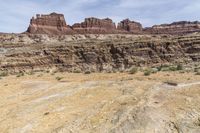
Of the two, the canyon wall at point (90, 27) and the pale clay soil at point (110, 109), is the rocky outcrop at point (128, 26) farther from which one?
the pale clay soil at point (110, 109)

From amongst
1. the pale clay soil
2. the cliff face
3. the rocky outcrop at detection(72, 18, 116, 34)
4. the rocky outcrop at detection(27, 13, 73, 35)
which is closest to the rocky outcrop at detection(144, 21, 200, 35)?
the rocky outcrop at detection(72, 18, 116, 34)

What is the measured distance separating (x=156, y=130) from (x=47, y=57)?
42.3 metres

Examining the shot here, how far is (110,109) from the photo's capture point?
1411 cm

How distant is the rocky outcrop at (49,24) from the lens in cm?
10706

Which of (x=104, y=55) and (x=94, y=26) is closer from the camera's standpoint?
(x=104, y=55)

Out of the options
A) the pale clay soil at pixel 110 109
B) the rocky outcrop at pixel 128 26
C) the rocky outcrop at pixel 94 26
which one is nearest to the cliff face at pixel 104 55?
the pale clay soil at pixel 110 109

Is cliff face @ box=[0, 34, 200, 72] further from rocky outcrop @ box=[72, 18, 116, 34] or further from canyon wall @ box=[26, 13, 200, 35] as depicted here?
rocky outcrop @ box=[72, 18, 116, 34]

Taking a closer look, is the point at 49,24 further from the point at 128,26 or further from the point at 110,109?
the point at 110,109

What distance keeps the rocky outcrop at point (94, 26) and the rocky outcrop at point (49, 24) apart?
2.84 metres

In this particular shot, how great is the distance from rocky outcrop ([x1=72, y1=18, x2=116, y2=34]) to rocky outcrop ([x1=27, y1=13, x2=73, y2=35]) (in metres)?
2.84

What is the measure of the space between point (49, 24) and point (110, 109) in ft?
320

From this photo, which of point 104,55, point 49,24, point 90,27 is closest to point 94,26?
point 90,27

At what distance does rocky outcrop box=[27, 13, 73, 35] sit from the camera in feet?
351

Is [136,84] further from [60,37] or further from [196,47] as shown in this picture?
[60,37]
